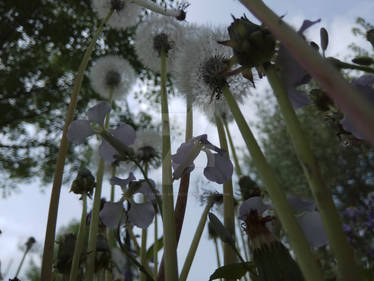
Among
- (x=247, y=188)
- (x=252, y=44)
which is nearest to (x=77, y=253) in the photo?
(x=247, y=188)

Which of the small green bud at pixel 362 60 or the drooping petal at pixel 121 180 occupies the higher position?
the drooping petal at pixel 121 180

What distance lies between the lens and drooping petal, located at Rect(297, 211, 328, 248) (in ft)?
1.07

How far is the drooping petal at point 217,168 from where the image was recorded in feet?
1.43

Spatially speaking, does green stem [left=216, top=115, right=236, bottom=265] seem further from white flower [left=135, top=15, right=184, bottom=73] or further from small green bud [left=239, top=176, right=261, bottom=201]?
white flower [left=135, top=15, right=184, bottom=73]

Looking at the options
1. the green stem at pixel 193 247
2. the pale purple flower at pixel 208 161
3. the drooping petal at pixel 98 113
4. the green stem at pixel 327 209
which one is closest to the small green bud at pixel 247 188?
the green stem at pixel 193 247

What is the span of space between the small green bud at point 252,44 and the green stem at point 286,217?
6cm

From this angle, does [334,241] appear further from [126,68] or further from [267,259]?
[126,68]

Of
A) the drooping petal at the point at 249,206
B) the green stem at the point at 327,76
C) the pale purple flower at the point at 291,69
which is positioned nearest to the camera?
the green stem at the point at 327,76

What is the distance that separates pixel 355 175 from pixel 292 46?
7.67 metres

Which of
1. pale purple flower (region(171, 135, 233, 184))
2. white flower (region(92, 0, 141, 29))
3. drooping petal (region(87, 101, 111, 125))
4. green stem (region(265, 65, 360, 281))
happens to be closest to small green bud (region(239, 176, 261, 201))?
pale purple flower (region(171, 135, 233, 184))

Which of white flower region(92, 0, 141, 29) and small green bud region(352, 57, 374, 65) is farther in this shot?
white flower region(92, 0, 141, 29)

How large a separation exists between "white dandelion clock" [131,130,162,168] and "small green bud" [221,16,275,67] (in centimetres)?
84

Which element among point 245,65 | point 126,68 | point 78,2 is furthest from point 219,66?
point 78,2

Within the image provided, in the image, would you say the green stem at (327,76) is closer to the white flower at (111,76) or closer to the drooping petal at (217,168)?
the drooping petal at (217,168)
